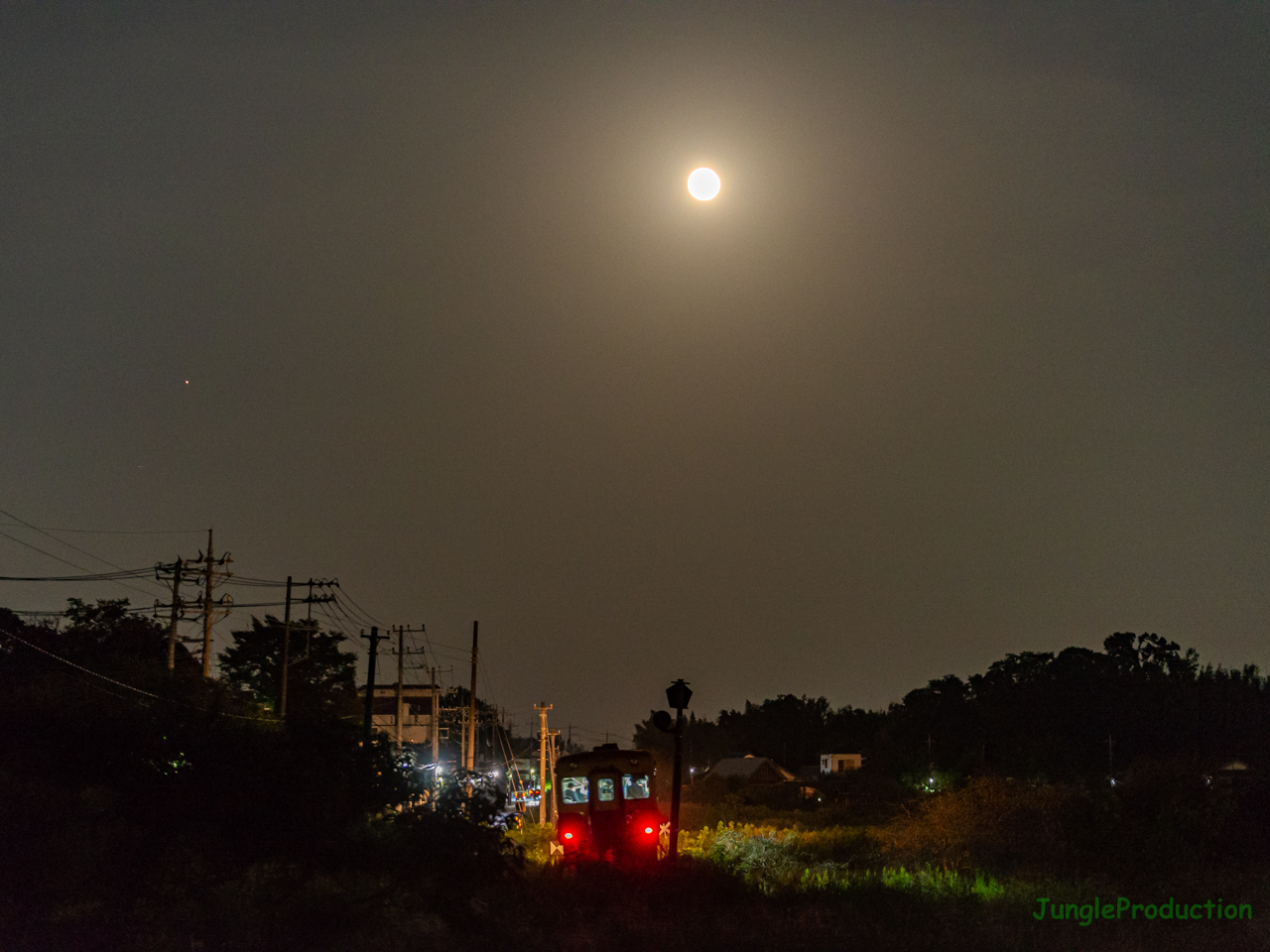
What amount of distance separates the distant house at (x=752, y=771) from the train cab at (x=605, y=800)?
7115cm

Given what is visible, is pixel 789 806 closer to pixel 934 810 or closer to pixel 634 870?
pixel 934 810

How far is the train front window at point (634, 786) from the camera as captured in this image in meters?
30.3

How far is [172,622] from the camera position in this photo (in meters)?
39.3

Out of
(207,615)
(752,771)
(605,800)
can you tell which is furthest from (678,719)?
(752,771)

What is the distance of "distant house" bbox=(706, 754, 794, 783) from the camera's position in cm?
10500

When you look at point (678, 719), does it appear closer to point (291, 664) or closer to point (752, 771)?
point (291, 664)

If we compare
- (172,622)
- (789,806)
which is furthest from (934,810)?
(789,806)

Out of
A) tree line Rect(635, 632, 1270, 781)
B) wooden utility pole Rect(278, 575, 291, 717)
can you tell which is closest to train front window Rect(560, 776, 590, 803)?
wooden utility pole Rect(278, 575, 291, 717)

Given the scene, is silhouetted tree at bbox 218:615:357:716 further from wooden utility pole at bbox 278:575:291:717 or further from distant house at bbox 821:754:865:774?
distant house at bbox 821:754:865:774

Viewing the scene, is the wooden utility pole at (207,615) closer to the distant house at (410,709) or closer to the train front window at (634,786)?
the train front window at (634,786)

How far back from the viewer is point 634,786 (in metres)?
Answer: 30.5

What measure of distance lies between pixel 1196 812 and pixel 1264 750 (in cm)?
4716

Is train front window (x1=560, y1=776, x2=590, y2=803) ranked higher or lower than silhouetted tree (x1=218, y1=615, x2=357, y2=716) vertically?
lower

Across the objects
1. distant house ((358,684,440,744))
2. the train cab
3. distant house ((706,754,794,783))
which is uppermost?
distant house ((358,684,440,744))
